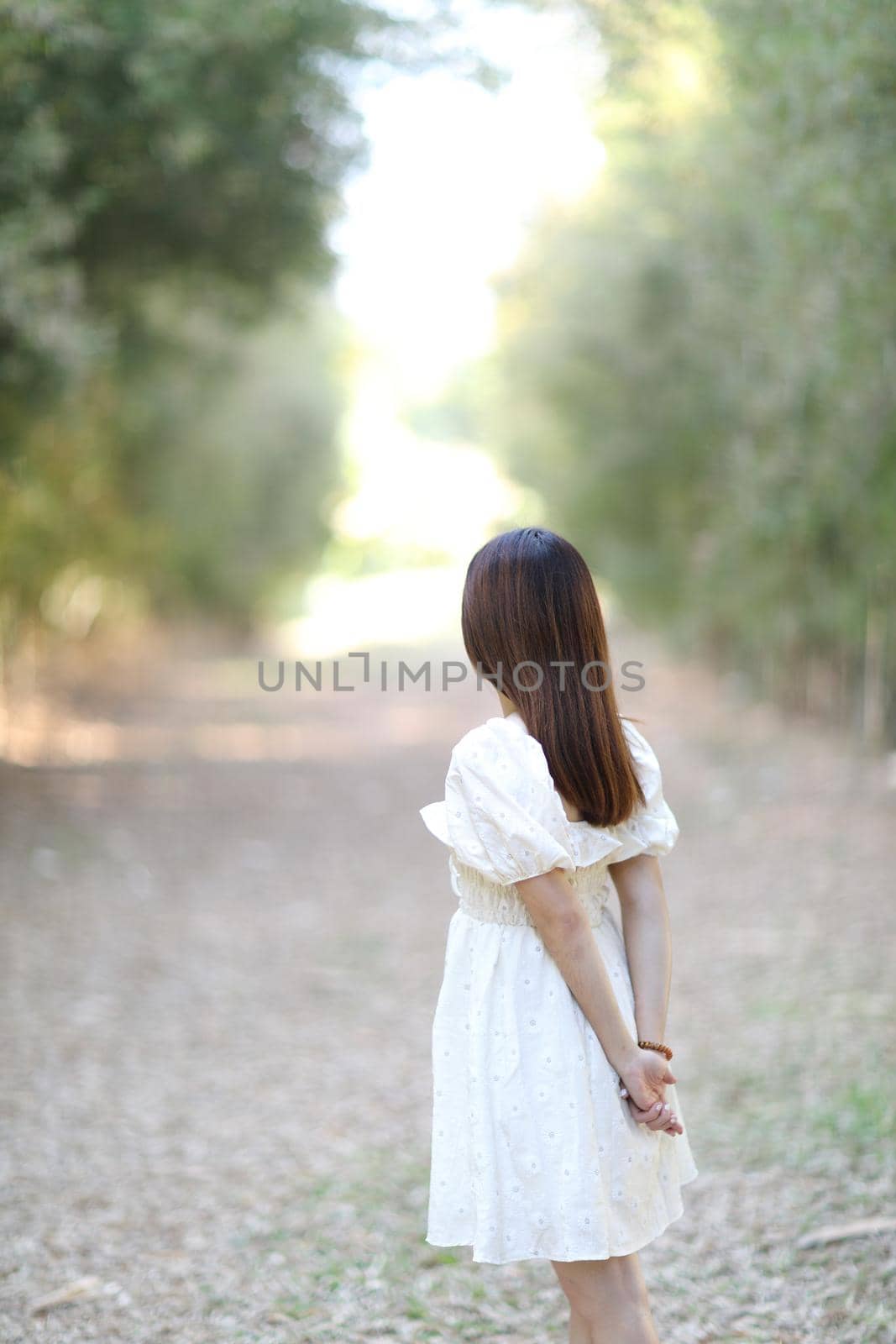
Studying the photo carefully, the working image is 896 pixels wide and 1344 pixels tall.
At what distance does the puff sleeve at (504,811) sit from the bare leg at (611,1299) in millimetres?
565

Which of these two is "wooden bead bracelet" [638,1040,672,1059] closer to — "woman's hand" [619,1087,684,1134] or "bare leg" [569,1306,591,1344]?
"woman's hand" [619,1087,684,1134]

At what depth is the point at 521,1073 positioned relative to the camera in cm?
164

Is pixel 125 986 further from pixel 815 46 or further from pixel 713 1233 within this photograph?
pixel 815 46

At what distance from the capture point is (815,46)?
165 inches

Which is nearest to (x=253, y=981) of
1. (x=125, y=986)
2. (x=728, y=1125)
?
(x=125, y=986)

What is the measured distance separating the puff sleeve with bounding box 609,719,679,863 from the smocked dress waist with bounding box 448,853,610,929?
5cm

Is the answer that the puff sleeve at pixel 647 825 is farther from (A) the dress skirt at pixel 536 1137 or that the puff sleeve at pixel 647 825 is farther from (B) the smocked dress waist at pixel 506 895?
(A) the dress skirt at pixel 536 1137

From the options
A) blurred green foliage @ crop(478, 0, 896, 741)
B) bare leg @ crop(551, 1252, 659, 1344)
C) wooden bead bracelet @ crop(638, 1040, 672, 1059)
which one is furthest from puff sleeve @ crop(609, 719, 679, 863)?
blurred green foliage @ crop(478, 0, 896, 741)

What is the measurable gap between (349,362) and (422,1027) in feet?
53.5

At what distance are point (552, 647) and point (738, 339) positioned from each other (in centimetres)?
729

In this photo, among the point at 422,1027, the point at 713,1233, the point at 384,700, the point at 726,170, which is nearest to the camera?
the point at 713,1233

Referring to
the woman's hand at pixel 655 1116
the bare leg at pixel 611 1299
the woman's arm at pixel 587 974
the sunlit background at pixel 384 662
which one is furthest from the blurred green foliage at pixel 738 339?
the bare leg at pixel 611 1299

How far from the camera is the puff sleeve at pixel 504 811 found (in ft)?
5.10

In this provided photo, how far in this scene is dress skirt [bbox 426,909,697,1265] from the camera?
160 centimetres
